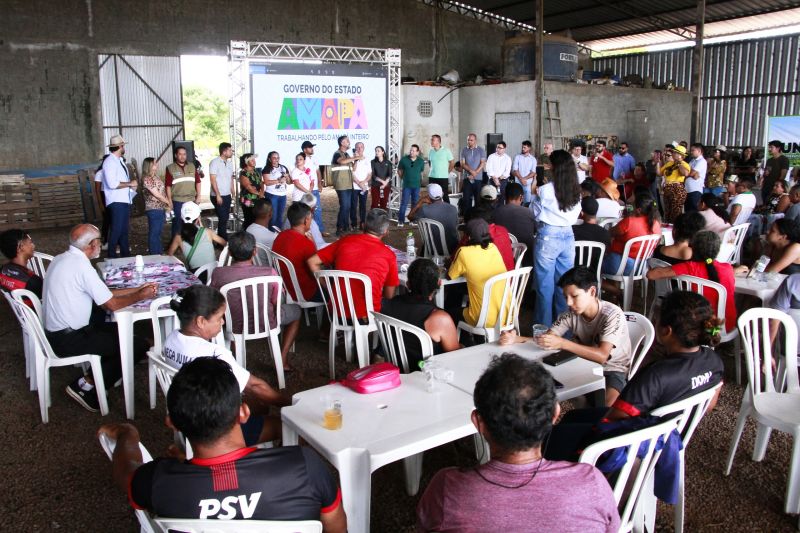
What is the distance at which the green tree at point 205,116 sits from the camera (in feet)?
82.9

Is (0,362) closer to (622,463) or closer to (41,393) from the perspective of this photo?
(41,393)

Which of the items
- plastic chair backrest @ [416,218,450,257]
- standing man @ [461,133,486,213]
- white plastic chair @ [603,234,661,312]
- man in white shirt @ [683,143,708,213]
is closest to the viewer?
white plastic chair @ [603,234,661,312]

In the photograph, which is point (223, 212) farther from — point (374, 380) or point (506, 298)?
point (374, 380)

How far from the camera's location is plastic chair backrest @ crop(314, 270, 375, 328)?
4230 mm

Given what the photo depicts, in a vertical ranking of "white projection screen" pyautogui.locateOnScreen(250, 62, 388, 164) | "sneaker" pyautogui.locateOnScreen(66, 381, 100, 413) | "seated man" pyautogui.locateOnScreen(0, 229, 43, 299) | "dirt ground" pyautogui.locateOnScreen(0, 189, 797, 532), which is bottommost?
"dirt ground" pyautogui.locateOnScreen(0, 189, 797, 532)

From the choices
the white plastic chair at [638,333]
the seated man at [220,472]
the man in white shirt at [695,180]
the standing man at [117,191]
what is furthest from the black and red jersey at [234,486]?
the man in white shirt at [695,180]

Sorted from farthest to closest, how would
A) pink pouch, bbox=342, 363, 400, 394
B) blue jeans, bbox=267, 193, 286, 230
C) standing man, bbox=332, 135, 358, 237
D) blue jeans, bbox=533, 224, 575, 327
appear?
standing man, bbox=332, 135, 358, 237, blue jeans, bbox=267, 193, 286, 230, blue jeans, bbox=533, 224, 575, 327, pink pouch, bbox=342, 363, 400, 394

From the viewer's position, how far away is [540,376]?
166 centimetres

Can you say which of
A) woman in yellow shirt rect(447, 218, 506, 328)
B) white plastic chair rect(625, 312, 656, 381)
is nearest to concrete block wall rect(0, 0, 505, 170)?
woman in yellow shirt rect(447, 218, 506, 328)

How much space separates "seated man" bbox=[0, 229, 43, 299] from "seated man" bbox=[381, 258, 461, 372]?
2458 mm

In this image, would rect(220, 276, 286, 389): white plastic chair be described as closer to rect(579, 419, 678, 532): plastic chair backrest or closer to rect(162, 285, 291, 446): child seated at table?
rect(162, 285, 291, 446): child seated at table

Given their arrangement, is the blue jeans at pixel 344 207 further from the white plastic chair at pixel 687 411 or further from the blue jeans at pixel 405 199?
the white plastic chair at pixel 687 411

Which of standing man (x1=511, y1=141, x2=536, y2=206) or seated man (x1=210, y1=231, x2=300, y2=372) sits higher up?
standing man (x1=511, y1=141, x2=536, y2=206)

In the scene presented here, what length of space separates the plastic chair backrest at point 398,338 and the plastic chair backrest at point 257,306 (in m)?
1.06
